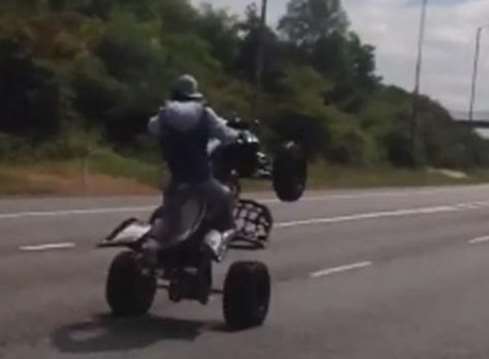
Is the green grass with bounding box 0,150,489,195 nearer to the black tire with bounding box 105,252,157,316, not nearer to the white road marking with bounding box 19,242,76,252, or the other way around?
the white road marking with bounding box 19,242,76,252

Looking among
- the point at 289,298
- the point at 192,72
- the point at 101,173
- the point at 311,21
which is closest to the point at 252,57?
the point at 192,72

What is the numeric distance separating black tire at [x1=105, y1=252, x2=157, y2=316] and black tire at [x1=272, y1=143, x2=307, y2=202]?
1374mm

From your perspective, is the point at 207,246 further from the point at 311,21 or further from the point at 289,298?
the point at 311,21

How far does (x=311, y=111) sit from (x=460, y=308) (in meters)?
62.7

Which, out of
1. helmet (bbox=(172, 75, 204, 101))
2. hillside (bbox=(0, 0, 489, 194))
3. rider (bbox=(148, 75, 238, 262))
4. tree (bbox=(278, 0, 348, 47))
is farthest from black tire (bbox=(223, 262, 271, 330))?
tree (bbox=(278, 0, 348, 47))

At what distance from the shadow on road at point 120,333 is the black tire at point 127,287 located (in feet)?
Result: 0.40

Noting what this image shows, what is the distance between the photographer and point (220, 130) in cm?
1409

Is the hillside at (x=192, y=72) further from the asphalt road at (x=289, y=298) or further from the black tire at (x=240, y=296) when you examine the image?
the black tire at (x=240, y=296)

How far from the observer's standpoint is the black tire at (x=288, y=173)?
15.0m

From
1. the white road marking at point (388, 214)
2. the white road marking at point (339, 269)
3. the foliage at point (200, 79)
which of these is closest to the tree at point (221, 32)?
the foliage at point (200, 79)

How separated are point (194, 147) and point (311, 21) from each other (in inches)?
3802

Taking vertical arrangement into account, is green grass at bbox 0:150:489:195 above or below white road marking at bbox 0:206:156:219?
below

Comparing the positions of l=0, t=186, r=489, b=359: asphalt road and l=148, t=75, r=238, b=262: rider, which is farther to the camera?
l=148, t=75, r=238, b=262: rider

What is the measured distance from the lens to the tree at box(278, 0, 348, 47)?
352 ft
